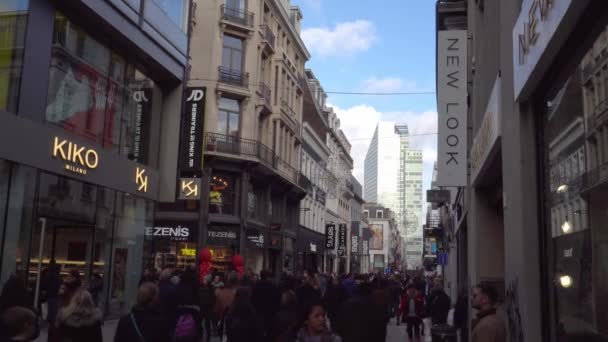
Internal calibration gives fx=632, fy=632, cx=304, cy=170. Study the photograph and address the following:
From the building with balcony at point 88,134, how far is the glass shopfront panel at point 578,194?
900cm

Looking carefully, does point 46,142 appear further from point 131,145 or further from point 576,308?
point 576,308

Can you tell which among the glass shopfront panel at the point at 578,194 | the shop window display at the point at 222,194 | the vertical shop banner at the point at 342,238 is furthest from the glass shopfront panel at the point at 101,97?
the vertical shop banner at the point at 342,238

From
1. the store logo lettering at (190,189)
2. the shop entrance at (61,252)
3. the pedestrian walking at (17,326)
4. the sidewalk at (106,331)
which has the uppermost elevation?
the store logo lettering at (190,189)

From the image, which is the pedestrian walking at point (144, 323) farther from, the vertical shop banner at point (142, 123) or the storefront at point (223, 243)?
the storefront at point (223, 243)

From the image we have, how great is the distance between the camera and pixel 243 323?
7645mm

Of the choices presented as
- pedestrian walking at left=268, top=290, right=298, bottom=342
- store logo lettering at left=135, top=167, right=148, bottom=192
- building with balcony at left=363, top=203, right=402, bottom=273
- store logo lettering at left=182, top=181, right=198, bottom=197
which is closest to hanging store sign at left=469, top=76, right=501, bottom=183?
pedestrian walking at left=268, top=290, right=298, bottom=342

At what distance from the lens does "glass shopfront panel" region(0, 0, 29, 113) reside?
12117 mm

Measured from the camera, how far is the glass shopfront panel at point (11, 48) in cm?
1212

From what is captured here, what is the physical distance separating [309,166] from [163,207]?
22.8 meters

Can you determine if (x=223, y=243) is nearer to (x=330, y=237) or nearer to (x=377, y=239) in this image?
(x=330, y=237)

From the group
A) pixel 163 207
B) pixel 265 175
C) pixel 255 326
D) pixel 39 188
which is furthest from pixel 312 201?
pixel 255 326

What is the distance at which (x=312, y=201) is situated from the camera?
5659cm

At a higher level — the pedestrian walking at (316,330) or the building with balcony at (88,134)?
the building with balcony at (88,134)

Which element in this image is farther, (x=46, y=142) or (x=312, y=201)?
(x=312, y=201)
